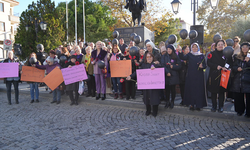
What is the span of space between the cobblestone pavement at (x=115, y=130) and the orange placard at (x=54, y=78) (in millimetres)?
1176

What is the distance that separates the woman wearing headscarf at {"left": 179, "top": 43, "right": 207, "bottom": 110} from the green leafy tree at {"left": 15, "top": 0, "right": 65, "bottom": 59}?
12.2 meters

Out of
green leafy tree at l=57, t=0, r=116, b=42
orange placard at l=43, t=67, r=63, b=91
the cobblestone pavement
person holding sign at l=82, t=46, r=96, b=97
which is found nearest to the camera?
the cobblestone pavement

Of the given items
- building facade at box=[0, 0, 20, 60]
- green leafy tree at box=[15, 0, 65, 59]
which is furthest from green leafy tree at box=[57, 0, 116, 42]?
green leafy tree at box=[15, 0, 65, 59]

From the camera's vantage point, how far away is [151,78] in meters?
5.43

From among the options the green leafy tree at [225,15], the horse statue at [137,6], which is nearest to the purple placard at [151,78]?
the horse statue at [137,6]

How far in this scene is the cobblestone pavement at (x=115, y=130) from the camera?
3820 mm

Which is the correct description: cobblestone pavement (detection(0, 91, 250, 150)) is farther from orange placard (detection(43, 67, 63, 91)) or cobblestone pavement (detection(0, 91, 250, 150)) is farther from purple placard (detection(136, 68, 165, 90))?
orange placard (detection(43, 67, 63, 91))

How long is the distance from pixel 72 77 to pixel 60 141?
3340 mm

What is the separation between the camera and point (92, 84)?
7.81m

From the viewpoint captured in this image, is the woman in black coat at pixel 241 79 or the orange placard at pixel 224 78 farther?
the orange placard at pixel 224 78

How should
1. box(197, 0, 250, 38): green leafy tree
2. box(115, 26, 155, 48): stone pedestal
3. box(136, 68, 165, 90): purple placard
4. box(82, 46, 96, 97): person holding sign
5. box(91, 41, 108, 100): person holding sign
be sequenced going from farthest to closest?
1. box(197, 0, 250, 38): green leafy tree
2. box(115, 26, 155, 48): stone pedestal
3. box(82, 46, 96, 97): person holding sign
4. box(91, 41, 108, 100): person holding sign
5. box(136, 68, 165, 90): purple placard

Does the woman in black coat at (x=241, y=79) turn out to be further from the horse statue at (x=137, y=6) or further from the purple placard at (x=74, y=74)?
the horse statue at (x=137, y=6)

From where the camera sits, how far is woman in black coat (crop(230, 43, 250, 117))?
4699 mm

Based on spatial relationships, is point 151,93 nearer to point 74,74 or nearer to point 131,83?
point 131,83
